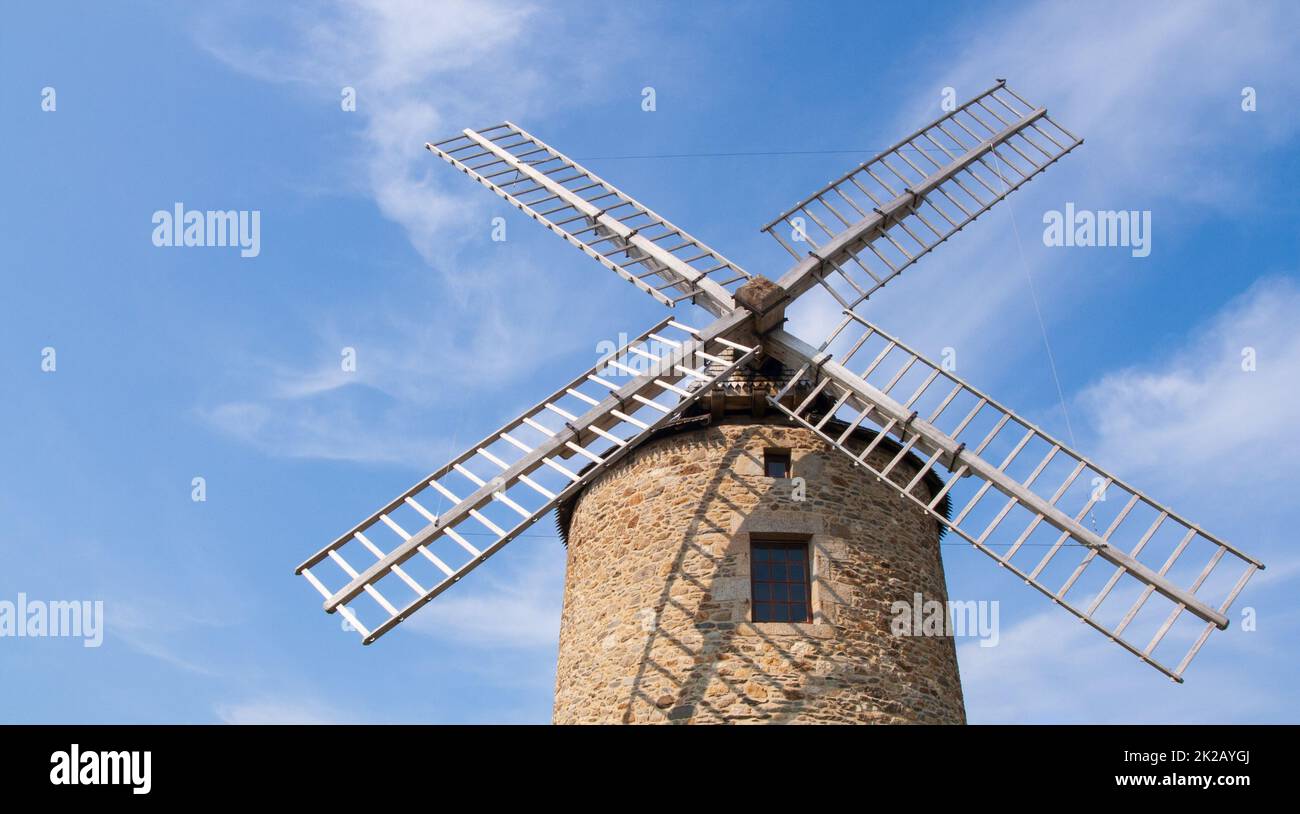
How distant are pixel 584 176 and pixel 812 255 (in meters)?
3.91

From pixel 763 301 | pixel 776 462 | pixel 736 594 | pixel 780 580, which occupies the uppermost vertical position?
pixel 763 301

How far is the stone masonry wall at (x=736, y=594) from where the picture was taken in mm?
12141

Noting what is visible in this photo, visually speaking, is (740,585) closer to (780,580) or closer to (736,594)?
(736,594)

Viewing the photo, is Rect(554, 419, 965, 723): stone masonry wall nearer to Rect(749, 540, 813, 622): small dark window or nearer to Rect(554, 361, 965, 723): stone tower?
Rect(554, 361, 965, 723): stone tower

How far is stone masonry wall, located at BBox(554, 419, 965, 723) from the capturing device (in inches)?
478

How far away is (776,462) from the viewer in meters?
13.6

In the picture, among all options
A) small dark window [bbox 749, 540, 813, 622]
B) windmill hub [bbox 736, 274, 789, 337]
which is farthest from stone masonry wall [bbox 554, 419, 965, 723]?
windmill hub [bbox 736, 274, 789, 337]

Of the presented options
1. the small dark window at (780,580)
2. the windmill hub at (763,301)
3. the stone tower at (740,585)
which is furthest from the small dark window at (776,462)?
the windmill hub at (763,301)

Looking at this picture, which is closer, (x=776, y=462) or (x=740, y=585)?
(x=740, y=585)

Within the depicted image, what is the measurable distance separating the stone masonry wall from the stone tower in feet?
0.05

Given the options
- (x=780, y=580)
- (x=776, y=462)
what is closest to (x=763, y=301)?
(x=776, y=462)

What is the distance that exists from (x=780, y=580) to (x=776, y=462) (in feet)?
5.06
